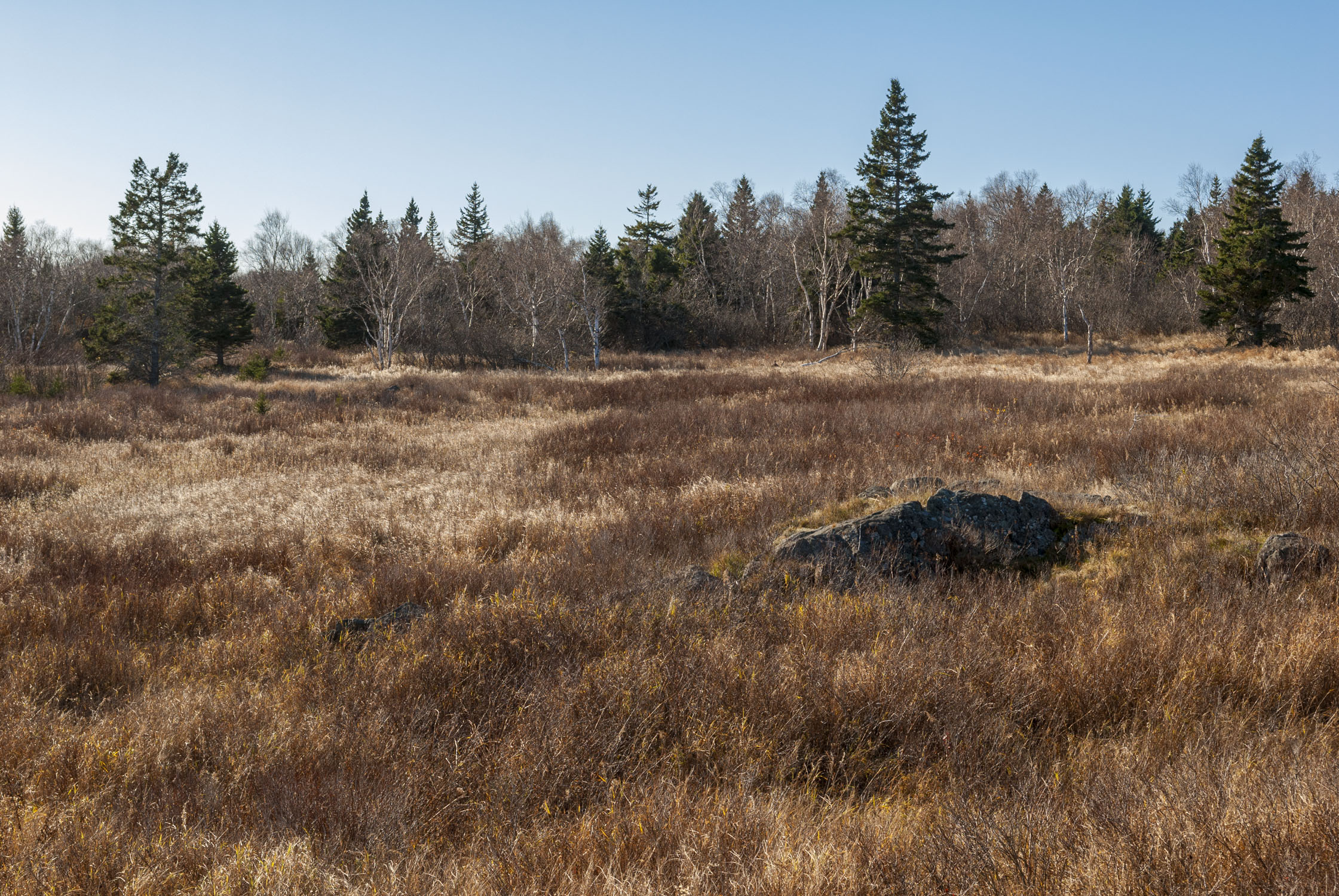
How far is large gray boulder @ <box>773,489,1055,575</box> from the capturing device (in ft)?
19.2

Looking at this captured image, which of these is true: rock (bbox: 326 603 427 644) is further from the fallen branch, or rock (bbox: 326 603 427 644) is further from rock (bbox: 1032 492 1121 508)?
the fallen branch

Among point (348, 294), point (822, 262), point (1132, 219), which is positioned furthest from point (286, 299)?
point (1132, 219)

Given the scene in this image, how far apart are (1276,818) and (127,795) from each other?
13.7 ft

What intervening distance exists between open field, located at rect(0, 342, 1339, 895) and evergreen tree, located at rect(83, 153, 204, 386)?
2395cm

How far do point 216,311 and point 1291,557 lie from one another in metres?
42.4

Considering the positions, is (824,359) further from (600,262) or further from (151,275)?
(151,275)

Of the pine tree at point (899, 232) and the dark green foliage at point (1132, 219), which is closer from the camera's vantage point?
the pine tree at point (899, 232)

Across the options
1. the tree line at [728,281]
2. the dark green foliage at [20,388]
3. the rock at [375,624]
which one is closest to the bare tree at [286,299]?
the tree line at [728,281]

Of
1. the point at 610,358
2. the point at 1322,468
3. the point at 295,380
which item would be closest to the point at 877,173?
the point at 610,358

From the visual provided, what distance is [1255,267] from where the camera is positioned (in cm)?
3039

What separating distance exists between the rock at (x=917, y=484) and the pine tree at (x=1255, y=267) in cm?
3253

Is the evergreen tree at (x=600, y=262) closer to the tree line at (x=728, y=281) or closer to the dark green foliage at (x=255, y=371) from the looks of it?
the tree line at (x=728, y=281)

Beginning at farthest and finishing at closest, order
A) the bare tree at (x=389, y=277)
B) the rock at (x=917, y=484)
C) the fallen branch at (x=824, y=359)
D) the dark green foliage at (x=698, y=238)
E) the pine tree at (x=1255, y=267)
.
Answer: the dark green foliage at (x=698, y=238), the bare tree at (x=389, y=277), the fallen branch at (x=824, y=359), the pine tree at (x=1255, y=267), the rock at (x=917, y=484)

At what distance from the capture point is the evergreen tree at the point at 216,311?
35125 mm
